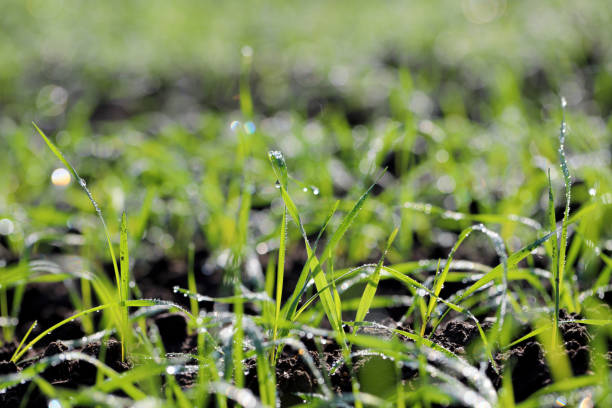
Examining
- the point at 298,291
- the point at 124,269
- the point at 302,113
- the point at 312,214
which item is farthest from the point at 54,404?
the point at 302,113

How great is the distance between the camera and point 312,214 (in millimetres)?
2250

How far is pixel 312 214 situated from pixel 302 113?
1.34 metres

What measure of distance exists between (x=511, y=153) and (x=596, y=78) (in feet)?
4.78

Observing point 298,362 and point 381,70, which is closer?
point 298,362

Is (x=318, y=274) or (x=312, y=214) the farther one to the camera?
(x=312, y=214)

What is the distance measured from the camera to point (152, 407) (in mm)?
984

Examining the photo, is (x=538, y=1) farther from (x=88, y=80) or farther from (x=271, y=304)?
(x=271, y=304)

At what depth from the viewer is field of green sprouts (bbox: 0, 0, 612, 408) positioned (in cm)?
127

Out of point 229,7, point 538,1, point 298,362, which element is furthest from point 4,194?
point 538,1

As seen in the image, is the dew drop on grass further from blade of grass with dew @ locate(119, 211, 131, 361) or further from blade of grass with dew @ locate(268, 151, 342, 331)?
blade of grass with dew @ locate(268, 151, 342, 331)

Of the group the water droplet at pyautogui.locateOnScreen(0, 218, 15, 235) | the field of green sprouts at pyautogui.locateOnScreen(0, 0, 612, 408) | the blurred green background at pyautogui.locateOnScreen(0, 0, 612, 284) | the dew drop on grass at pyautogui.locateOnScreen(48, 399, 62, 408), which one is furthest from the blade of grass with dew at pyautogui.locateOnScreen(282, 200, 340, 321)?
the water droplet at pyautogui.locateOnScreen(0, 218, 15, 235)

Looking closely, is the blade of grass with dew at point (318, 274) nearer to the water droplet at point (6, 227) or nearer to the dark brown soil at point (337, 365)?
the dark brown soil at point (337, 365)

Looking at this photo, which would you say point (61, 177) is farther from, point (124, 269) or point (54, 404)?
point (54, 404)

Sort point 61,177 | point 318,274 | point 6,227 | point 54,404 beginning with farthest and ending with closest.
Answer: point 61,177 → point 6,227 → point 318,274 → point 54,404
